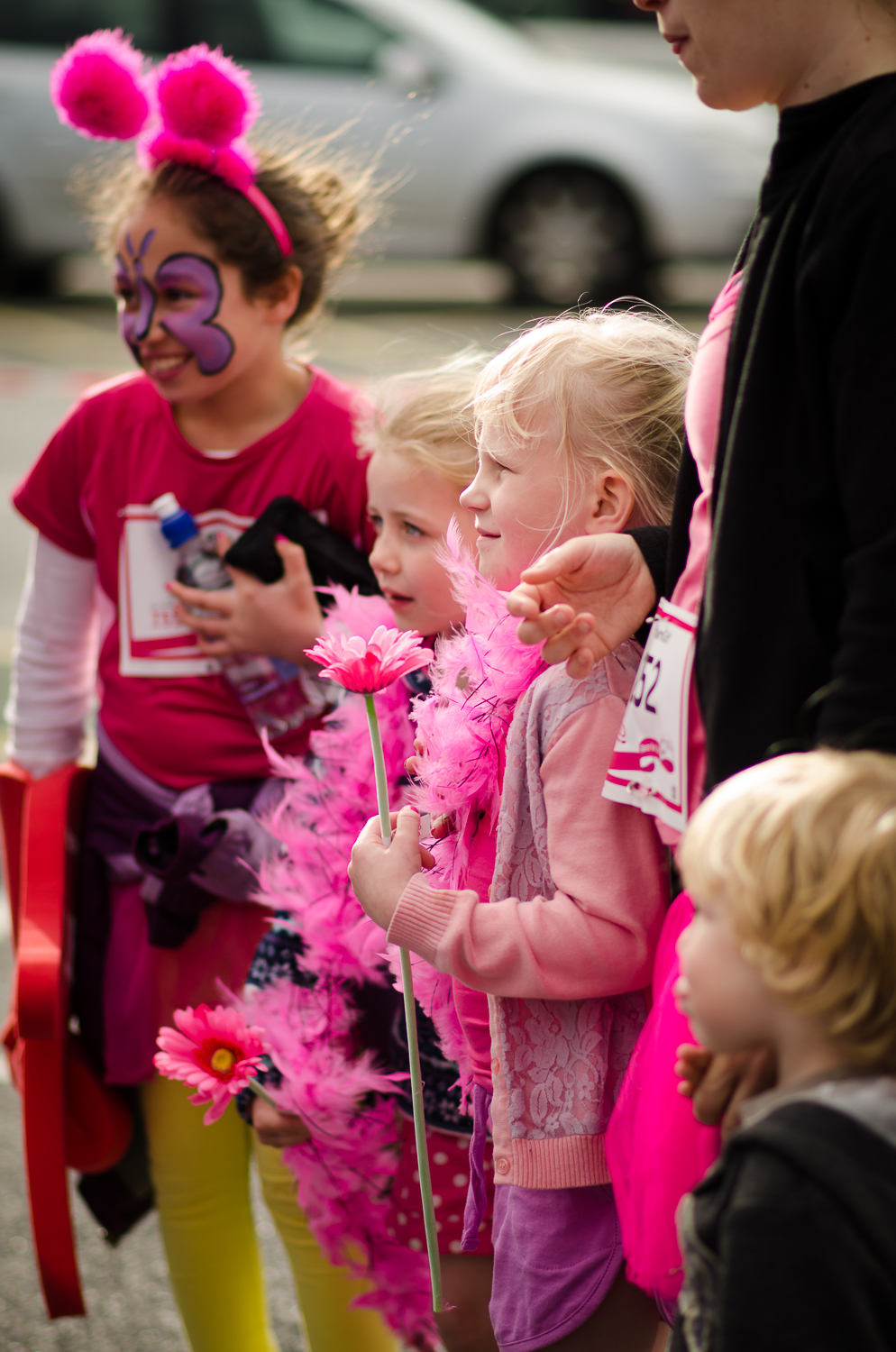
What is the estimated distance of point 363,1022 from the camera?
83.4 inches

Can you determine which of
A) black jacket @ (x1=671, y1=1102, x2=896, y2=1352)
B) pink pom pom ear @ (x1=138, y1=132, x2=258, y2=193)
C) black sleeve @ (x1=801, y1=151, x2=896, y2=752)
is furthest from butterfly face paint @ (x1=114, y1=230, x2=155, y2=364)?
black jacket @ (x1=671, y1=1102, x2=896, y2=1352)

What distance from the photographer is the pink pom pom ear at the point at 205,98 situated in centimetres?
224

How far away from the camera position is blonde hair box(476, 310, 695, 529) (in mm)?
1684

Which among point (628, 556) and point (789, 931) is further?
point (628, 556)

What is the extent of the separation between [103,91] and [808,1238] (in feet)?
6.60

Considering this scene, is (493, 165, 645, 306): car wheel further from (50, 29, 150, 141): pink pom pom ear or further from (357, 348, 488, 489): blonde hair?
(357, 348, 488, 489): blonde hair

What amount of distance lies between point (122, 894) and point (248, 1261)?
63 cm

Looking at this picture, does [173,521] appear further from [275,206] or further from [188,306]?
[275,206]

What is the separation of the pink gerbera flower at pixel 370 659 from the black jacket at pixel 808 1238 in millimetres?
649

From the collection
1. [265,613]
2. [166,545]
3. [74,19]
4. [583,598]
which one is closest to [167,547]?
[166,545]

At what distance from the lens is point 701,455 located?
1.42m

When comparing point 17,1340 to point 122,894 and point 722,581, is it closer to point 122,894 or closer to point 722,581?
point 122,894

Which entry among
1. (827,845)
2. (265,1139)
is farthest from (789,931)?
(265,1139)

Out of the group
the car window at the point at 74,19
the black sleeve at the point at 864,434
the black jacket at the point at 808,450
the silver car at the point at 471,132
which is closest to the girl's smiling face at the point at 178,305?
the black jacket at the point at 808,450
